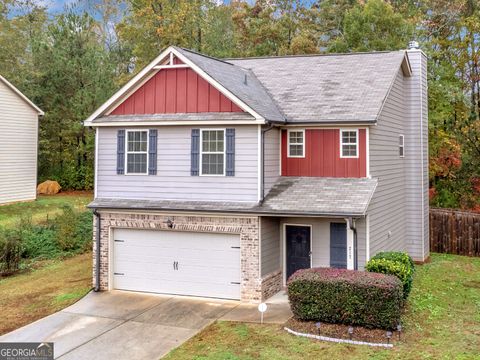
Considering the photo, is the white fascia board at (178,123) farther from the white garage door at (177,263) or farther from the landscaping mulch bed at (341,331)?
the landscaping mulch bed at (341,331)

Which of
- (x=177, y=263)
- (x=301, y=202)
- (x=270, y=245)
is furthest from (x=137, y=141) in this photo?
(x=301, y=202)

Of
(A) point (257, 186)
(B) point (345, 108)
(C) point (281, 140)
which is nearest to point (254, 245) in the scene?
(A) point (257, 186)

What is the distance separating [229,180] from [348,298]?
503 centimetres

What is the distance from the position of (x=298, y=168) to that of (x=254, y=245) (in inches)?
125

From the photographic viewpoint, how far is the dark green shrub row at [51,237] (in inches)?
722

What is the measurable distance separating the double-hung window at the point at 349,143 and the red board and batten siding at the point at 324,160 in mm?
98

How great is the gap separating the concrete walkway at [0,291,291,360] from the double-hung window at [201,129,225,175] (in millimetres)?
3973

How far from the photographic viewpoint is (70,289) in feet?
50.0

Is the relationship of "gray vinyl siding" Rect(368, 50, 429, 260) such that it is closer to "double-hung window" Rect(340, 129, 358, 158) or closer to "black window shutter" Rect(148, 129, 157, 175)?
"double-hung window" Rect(340, 129, 358, 158)

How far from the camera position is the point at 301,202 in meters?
13.5

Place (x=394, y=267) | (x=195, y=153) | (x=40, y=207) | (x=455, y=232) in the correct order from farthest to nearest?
(x=40, y=207) < (x=455, y=232) < (x=195, y=153) < (x=394, y=267)

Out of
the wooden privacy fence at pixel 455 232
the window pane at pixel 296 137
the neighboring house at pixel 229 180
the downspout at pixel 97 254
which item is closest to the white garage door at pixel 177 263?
the neighboring house at pixel 229 180

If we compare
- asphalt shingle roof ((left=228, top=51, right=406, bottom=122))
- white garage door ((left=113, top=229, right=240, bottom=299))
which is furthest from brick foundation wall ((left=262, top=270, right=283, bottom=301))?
asphalt shingle roof ((left=228, top=51, right=406, bottom=122))

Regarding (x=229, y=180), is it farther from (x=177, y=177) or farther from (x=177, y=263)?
(x=177, y=263)
